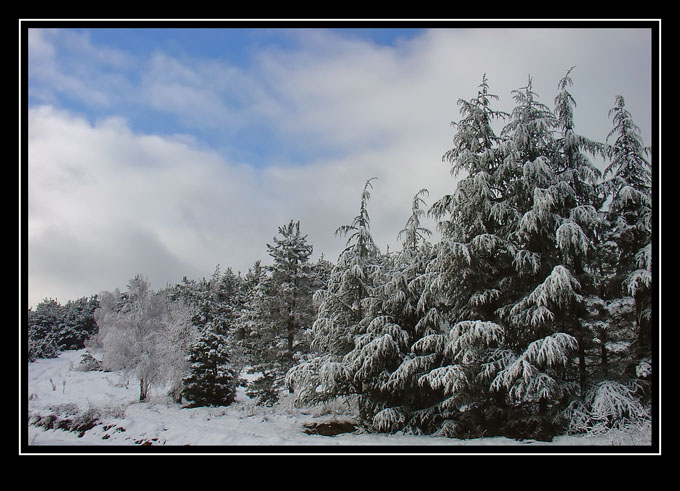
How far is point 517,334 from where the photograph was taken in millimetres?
12641

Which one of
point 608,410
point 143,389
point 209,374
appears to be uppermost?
point 608,410

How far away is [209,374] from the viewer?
24141 mm

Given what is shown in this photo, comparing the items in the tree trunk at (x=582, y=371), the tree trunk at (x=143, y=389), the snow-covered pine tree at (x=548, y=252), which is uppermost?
the snow-covered pine tree at (x=548, y=252)

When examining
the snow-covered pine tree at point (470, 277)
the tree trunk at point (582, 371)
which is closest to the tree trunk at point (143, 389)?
the snow-covered pine tree at point (470, 277)

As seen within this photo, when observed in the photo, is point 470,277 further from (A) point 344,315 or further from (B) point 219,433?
(B) point 219,433

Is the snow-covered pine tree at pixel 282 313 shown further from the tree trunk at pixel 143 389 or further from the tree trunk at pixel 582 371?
the tree trunk at pixel 582 371

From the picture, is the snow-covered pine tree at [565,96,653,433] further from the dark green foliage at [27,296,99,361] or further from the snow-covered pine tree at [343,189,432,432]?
the dark green foliage at [27,296,99,361]

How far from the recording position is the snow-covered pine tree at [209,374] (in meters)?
A: 23.9

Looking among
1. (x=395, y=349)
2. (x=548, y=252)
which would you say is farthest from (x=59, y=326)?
(x=548, y=252)

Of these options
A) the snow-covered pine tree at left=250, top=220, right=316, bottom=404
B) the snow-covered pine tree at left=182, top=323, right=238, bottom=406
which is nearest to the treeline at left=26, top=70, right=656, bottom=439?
the snow-covered pine tree at left=250, top=220, right=316, bottom=404

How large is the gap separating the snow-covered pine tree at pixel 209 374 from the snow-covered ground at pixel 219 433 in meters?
1.58

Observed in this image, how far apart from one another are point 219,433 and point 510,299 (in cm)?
1164
